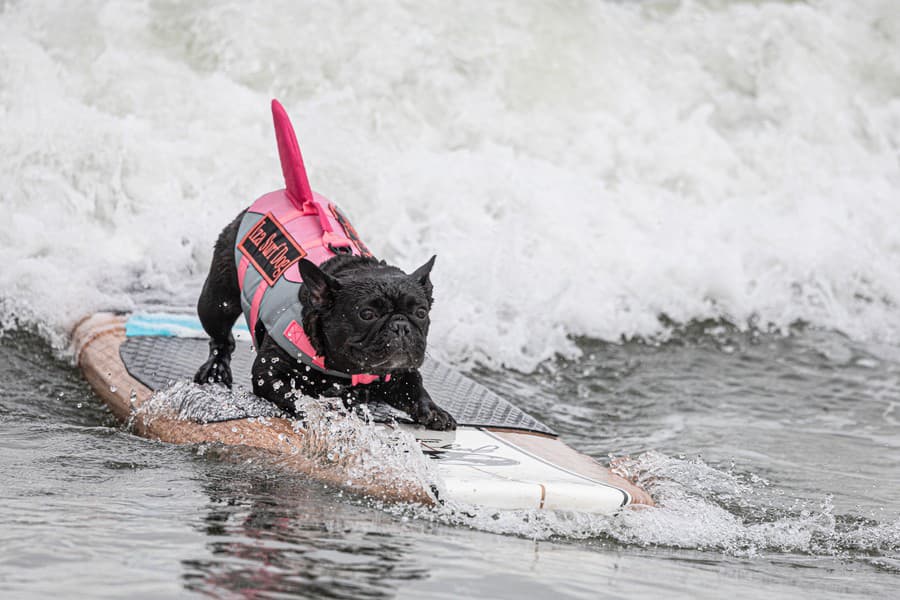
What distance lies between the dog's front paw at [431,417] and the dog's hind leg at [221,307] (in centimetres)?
100

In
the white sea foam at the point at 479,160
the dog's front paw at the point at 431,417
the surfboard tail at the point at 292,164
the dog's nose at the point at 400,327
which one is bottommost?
the dog's front paw at the point at 431,417

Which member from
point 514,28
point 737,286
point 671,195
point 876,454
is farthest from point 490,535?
point 514,28

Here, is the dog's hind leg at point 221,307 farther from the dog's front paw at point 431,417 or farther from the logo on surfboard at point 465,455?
the logo on surfboard at point 465,455

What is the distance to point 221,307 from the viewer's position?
16.0ft

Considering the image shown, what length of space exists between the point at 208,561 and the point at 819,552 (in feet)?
6.97

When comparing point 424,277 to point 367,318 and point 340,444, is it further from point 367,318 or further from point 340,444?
point 340,444

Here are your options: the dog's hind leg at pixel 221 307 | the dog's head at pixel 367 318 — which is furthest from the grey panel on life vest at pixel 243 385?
the dog's head at pixel 367 318

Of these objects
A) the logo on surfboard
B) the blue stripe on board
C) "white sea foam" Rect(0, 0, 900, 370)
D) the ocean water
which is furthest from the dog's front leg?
"white sea foam" Rect(0, 0, 900, 370)

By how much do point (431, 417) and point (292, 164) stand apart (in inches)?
49.0

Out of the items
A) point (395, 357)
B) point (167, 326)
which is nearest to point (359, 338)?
point (395, 357)

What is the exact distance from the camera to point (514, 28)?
10.8 meters

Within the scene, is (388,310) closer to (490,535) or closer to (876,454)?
(490,535)

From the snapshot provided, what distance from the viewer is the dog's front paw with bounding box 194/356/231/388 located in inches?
193

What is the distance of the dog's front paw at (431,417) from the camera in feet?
14.4
